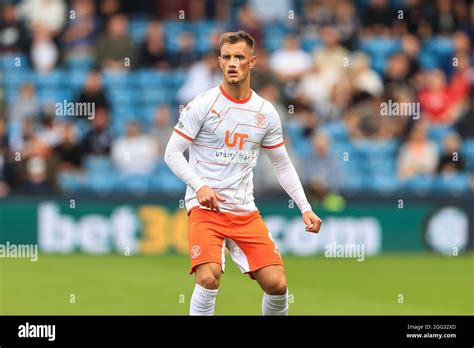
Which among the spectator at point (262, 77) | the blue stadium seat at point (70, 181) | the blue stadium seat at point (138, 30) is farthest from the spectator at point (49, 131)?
the spectator at point (262, 77)

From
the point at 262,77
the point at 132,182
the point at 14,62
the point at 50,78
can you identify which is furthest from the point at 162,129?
the point at 14,62

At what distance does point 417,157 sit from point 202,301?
965 centimetres

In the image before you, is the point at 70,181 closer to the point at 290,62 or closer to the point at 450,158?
the point at 290,62

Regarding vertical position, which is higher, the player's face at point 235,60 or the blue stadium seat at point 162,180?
the player's face at point 235,60

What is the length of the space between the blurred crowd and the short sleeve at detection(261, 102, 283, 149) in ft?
24.1

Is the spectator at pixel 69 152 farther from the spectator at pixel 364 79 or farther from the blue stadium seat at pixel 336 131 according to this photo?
the spectator at pixel 364 79

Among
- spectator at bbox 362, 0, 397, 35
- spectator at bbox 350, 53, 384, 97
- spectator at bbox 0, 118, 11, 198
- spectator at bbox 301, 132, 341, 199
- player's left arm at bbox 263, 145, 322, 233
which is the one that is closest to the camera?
player's left arm at bbox 263, 145, 322, 233

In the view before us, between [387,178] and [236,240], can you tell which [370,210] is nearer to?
[387,178]

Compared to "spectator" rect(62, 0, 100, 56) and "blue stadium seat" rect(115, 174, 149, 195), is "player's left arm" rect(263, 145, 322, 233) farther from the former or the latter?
"spectator" rect(62, 0, 100, 56)

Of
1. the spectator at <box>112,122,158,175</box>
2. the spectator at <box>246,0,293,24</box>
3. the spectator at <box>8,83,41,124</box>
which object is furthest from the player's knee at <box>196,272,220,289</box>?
the spectator at <box>246,0,293,24</box>

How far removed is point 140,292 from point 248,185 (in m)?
4.01

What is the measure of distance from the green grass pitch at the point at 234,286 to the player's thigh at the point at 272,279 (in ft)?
7.81

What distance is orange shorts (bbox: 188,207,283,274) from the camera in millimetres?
8672

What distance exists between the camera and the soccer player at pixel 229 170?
8648 mm
